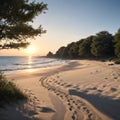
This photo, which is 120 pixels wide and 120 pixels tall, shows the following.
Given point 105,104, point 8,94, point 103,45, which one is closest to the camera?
point 8,94

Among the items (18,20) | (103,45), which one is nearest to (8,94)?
(18,20)

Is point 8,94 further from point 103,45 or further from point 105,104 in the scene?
point 103,45

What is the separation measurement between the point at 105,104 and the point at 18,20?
5950 millimetres

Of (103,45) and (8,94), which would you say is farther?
(103,45)

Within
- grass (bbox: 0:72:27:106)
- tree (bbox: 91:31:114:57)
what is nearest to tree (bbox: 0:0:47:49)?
grass (bbox: 0:72:27:106)

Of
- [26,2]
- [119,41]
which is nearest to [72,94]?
[26,2]

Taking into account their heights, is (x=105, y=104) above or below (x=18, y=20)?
below

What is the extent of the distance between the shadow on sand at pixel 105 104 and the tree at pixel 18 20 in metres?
4.48

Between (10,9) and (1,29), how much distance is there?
3.66 feet

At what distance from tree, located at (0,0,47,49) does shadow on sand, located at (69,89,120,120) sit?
4481 millimetres

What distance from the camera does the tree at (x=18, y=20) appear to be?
10.0m

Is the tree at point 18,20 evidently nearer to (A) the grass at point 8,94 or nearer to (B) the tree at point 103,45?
(A) the grass at point 8,94

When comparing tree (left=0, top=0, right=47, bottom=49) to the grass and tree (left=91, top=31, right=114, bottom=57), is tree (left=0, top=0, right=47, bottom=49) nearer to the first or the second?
the grass

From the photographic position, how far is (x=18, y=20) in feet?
35.9
